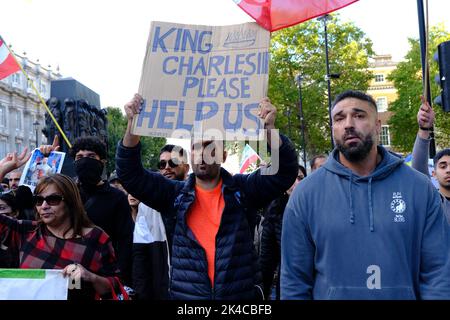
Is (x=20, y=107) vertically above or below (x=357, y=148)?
above

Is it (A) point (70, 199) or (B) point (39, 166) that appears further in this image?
(B) point (39, 166)

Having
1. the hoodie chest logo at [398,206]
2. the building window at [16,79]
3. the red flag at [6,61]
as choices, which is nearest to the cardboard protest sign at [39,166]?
the hoodie chest logo at [398,206]

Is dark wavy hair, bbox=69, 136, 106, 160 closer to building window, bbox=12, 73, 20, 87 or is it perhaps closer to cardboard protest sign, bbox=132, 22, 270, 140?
cardboard protest sign, bbox=132, 22, 270, 140

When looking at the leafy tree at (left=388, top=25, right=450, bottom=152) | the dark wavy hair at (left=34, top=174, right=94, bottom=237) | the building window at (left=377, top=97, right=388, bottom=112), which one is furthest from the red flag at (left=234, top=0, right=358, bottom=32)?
the building window at (left=377, top=97, right=388, bottom=112)

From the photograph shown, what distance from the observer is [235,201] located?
349 cm

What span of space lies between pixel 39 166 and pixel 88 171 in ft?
1.99

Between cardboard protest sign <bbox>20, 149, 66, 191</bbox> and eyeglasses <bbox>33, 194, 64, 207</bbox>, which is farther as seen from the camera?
cardboard protest sign <bbox>20, 149, 66, 191</bbox>

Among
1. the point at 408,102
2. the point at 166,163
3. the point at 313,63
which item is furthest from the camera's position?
the point at 313,63

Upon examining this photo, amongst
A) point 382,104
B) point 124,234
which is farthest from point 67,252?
point 382,104

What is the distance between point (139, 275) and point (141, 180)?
3.56 ft

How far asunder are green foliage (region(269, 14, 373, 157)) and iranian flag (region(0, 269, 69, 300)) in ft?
120

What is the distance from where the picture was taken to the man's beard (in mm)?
2785

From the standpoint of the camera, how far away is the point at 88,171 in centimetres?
459

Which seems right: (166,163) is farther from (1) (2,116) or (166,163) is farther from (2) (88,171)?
(1) (2,116)
